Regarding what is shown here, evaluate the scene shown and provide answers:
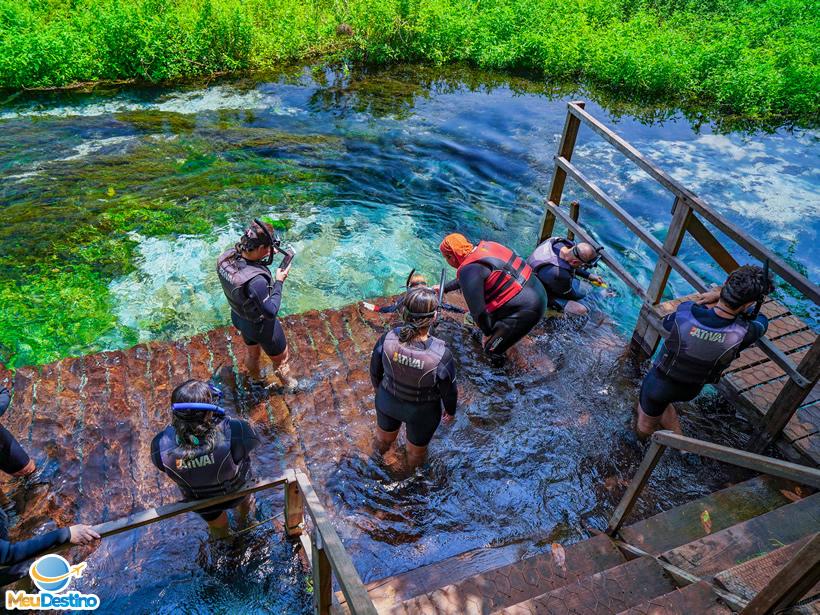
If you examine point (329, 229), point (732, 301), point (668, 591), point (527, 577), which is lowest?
point (329, 229)

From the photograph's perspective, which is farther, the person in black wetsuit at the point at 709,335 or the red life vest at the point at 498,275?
the red life vest at the point at 498,275

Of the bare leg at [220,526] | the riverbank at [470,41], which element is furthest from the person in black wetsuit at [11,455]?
the riverbank at [470,41]

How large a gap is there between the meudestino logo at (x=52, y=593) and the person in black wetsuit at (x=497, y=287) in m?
3.68

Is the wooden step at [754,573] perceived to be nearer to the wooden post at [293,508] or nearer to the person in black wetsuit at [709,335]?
the person in black wetsuit at [709,335]

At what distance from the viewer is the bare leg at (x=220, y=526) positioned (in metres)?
4.19

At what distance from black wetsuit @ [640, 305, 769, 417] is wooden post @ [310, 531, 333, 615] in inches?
125

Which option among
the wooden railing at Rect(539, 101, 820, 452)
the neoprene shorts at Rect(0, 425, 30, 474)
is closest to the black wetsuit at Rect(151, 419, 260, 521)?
the neoprene shorts at Rect(0, 425, 30, 474)

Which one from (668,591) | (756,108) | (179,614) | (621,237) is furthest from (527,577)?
(756,108)

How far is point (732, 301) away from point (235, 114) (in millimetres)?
11286

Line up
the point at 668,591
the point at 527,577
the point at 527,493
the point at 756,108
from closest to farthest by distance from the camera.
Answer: the point at 668,591, the point at 527,577, the point at 527,493, the point at 756,108

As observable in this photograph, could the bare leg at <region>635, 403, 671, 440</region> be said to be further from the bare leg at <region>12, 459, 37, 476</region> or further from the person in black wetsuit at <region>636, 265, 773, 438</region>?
the bare leg at <region>12, 459, 37, 476</region>

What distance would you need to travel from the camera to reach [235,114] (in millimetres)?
12836

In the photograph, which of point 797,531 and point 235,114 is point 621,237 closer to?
point 797,531

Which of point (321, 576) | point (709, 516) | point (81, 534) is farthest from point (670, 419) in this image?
point (81, 534)
